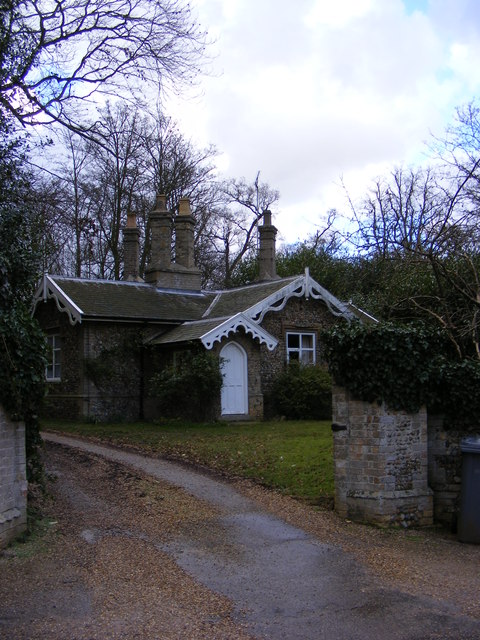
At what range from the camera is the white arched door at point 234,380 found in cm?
2002

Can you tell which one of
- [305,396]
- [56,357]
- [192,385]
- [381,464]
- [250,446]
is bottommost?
[250,446]

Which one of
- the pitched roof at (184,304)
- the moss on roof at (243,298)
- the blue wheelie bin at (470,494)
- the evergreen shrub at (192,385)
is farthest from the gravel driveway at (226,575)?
the moss on roof at (243,298)

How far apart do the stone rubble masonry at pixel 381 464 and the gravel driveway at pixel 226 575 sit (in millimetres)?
291

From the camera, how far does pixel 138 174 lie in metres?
32.3

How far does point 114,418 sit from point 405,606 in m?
16.0

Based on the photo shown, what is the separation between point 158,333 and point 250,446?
27.6 feet

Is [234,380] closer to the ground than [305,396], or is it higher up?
higher up

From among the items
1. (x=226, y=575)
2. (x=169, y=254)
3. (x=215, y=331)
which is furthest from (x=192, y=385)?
(x=226, y=575)

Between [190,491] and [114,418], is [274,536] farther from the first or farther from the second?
[114,418]

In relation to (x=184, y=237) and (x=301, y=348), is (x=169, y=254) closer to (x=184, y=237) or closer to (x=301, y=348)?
(x=184, y=237)

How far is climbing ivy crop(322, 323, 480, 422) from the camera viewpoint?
8.89 m

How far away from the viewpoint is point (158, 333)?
2189 centimetres

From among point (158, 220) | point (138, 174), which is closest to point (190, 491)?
point (158, 220)

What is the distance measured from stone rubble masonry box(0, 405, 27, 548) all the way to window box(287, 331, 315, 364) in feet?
50.8
